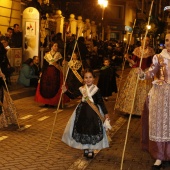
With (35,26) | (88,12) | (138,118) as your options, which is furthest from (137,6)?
(138,118)

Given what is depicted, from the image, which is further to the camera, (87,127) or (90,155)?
(90,155)

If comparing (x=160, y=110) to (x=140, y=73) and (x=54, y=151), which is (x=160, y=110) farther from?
(x=54, y=151)

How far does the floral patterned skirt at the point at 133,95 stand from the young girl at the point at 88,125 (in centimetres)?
387

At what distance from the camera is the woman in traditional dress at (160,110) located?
20.8ft

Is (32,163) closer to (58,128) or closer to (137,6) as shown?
(58,128)

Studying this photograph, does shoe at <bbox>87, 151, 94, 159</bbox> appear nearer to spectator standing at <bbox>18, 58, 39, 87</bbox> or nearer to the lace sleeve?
the lace sleeve

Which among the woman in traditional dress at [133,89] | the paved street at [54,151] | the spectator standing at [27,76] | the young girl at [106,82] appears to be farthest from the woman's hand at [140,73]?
the spectator standing at [27,76]

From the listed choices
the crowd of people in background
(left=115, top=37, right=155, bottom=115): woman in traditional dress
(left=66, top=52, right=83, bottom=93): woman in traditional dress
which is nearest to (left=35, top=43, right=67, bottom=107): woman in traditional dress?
the crowd of people in background

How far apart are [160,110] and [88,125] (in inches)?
42.1

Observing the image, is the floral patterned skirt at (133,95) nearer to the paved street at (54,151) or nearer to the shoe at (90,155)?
the paved street at (54,151)

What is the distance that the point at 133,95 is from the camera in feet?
34.6

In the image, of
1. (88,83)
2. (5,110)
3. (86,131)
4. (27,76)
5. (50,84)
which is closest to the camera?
(86,131)

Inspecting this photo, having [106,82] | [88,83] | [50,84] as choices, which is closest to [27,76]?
[106,82]

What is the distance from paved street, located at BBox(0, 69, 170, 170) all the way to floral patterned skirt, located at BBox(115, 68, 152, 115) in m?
0.45
